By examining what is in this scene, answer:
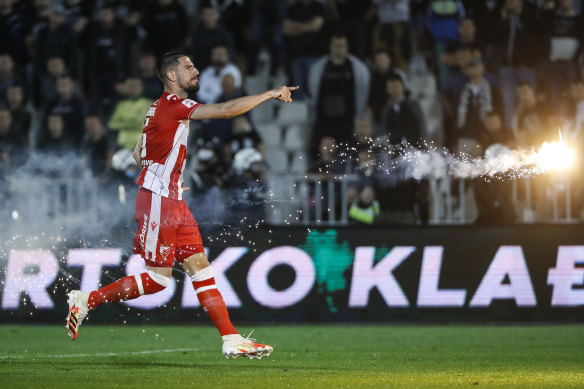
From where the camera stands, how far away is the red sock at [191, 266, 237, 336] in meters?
7.89

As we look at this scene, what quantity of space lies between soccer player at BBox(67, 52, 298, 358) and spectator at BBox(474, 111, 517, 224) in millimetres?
5838

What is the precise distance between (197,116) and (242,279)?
526 centimetres

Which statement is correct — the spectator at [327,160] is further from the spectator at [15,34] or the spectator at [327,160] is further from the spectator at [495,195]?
the spectator at [15,34]

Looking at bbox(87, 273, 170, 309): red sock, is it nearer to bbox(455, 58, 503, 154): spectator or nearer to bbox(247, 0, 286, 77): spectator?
bbox(455, 58, 503, 154): spectator

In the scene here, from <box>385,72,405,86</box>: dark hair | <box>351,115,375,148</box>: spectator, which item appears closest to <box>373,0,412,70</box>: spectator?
<box>385,72,405,86</box>: dark hair

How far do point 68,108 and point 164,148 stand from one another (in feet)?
26.8

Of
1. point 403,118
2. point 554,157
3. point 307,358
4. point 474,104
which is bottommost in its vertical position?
point 307,358

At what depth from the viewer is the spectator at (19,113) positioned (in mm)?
15562

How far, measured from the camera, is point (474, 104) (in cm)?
1407

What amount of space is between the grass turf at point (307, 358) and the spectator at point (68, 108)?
3.72 m

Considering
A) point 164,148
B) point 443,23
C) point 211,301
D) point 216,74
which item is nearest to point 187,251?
point 211,301

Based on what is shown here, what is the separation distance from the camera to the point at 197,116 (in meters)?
7.54

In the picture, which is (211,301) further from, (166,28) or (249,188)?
(166,28)

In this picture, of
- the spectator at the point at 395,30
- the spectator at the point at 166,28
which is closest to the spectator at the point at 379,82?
the spectator at the point at 395,30
